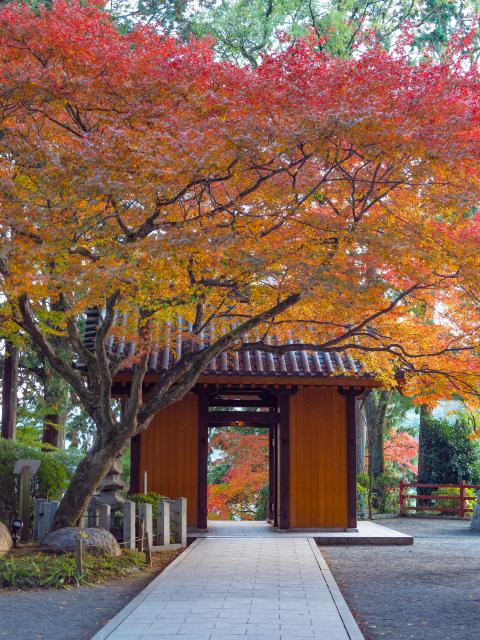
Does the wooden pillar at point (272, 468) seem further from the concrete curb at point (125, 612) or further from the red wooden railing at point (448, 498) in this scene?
the concrete curb at point (125, 612)

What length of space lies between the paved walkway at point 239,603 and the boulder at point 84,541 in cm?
90

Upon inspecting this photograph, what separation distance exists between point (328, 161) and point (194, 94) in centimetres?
170

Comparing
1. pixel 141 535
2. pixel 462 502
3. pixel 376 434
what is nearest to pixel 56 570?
pixel 141 535

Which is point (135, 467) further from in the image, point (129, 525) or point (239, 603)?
point (239, 603)

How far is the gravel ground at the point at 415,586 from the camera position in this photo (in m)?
6.65

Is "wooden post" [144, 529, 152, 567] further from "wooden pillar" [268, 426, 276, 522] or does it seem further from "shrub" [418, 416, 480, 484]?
"shrub" [418, 416, 480, 484]

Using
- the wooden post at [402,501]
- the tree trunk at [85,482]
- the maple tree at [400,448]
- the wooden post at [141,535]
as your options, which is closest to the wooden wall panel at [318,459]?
the wooden post at [141,535]

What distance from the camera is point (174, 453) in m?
14.3

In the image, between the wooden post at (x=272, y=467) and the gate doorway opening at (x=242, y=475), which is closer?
the wooden post at (x=272, y=467)

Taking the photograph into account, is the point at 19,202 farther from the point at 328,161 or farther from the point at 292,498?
the point at 292,498

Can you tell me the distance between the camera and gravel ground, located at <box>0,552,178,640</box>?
634 centimetres

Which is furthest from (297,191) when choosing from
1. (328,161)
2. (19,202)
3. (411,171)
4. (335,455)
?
(335,455)

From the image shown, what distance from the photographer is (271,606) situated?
23.2ft

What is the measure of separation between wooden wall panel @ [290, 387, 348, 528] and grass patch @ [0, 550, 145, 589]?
5.11 meters
